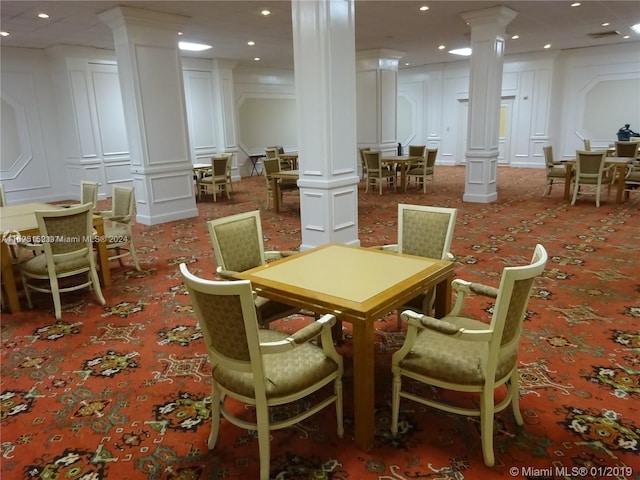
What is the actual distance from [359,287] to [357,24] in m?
6.78

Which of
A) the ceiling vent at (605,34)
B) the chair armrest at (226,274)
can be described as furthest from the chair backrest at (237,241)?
the ceiling vent at (605,34)

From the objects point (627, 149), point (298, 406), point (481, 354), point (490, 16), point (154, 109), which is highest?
point (490, 16)

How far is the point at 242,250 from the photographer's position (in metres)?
2.96

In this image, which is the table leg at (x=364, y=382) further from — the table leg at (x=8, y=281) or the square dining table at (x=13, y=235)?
the table leg at (x=8, y=281)

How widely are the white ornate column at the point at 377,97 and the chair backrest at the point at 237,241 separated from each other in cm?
857

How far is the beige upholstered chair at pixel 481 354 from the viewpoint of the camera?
1817 millimetres

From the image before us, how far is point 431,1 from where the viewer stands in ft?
20.7

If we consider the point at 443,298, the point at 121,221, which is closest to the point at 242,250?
the point at 443,298

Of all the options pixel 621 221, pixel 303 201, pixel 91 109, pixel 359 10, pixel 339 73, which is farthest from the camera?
pixel 91 109

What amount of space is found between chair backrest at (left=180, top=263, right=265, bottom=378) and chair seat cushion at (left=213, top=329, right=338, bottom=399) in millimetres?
55

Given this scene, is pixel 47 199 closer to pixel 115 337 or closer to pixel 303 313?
pixel 115 337

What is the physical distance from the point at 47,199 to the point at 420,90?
11149 millimetres

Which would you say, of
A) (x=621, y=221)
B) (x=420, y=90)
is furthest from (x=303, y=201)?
(x=420, y=90)

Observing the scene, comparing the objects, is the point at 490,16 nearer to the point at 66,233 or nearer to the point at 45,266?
the point at 66,233
